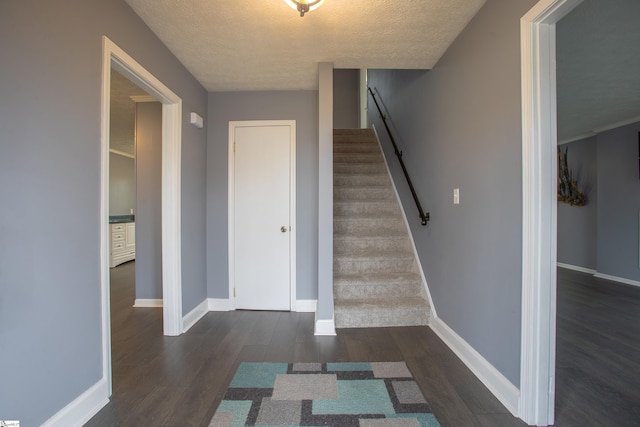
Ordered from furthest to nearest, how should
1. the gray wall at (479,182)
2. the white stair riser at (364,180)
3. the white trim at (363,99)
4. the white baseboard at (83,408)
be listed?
the white trim at (363,99) < the white stair riser at (364,180) < the gray wall at (479,182) < the white baseboard at (83,408)

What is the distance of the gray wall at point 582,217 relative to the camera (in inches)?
181

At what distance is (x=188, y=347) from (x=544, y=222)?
2.62 metres

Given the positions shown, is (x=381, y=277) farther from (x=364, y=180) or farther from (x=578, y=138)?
(x=578, y=138)

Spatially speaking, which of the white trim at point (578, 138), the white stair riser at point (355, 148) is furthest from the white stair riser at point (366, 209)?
the white trim at point (578, 138)

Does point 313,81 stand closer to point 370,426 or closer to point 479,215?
point 479,215

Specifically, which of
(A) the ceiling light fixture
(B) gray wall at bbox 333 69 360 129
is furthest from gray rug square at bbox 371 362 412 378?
(B) gray wall at bbox 333 69 360 129

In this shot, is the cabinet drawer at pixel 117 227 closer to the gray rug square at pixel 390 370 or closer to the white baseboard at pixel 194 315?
the white baseboard at pixel 194 315

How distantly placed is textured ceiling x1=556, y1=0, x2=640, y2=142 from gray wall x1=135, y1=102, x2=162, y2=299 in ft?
13.2

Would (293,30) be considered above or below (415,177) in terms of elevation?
above

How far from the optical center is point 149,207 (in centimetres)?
311

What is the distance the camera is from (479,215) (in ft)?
5.73

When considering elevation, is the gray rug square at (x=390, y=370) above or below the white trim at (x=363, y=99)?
below

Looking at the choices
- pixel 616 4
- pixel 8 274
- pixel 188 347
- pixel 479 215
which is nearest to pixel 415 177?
pixel 479 215

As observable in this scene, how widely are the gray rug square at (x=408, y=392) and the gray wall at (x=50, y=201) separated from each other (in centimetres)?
177
